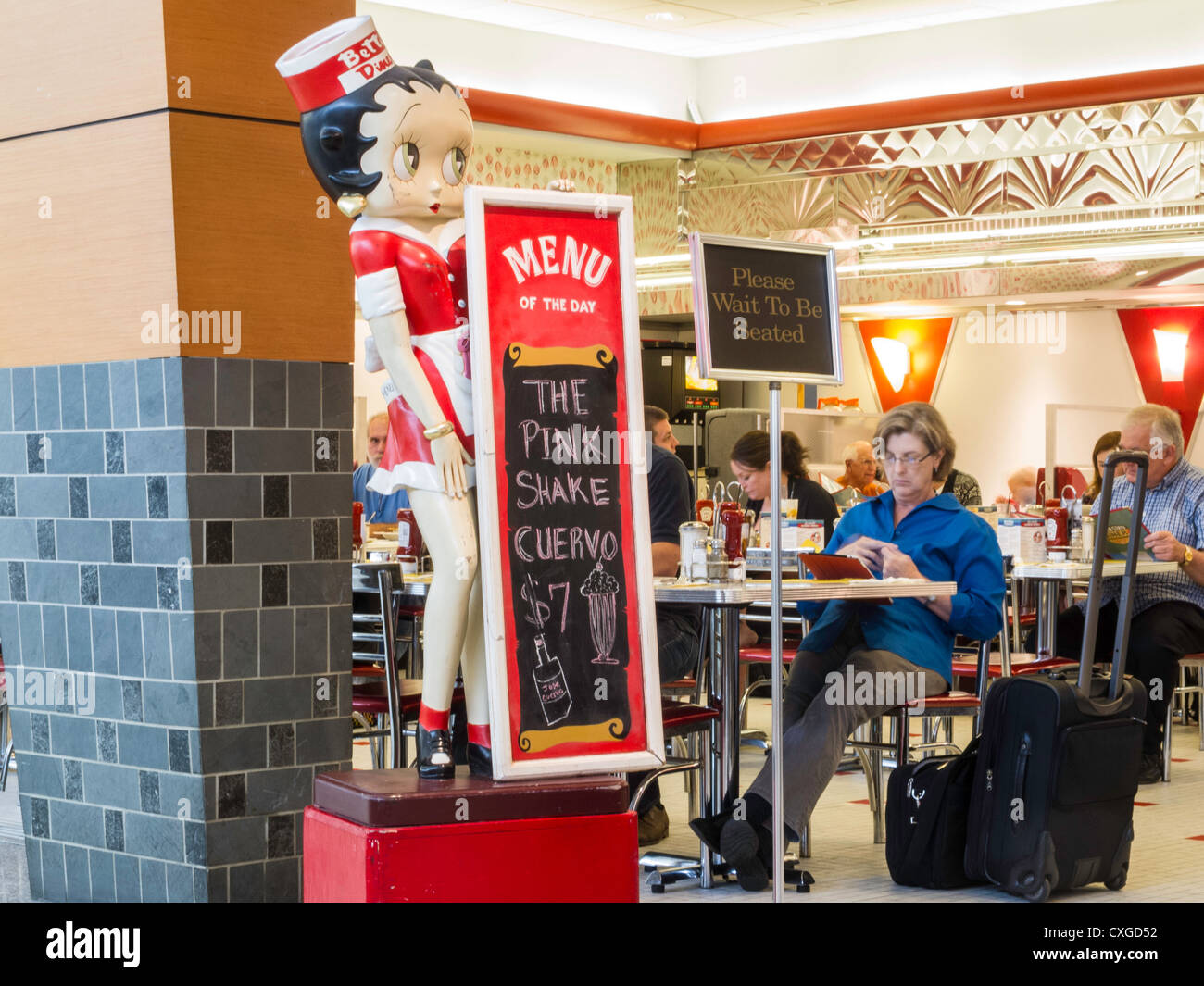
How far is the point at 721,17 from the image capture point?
9273 mm

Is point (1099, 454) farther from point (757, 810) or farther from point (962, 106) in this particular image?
point (757, 810)

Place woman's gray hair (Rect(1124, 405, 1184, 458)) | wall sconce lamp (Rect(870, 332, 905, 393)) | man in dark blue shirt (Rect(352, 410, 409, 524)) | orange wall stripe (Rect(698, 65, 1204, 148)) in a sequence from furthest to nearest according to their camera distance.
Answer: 1. wall sconce lamp (Rect(870, 332, 905, 393))
2. orange wall stripe (Rect(698, 65, 1204, 148))
3. man in dark blue shirt (Rect(352, 410, 409, 524))
4. woman's gray hair (Rect(1124, 405, 1184, 458))

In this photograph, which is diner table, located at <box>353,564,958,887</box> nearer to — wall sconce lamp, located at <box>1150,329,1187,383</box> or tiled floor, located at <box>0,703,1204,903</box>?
tiled floor, located at <box>0,703,1204,903</box>

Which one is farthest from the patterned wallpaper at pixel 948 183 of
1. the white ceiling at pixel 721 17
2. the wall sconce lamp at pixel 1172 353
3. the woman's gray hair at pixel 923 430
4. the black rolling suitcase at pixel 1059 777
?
the black rolling suitcase at pixel 1059 777

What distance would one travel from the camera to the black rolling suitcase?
387cm

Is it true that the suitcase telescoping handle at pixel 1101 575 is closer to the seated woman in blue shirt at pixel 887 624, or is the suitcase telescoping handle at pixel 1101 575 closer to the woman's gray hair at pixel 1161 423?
the seated woman in blue shirt at pixel 887 624

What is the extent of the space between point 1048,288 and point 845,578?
5806 mm

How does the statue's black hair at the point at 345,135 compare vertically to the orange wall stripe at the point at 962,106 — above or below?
below

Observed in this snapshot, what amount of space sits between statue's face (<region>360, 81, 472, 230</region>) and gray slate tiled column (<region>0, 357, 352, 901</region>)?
71cm

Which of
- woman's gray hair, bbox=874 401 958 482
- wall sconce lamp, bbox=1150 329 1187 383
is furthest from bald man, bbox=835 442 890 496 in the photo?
woman's gray hair, bbox=874 401 958 482

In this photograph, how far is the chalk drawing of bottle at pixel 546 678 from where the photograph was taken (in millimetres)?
3158

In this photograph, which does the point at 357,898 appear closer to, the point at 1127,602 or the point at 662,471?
the point at 1127,602
